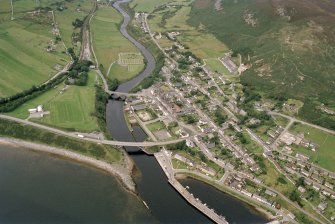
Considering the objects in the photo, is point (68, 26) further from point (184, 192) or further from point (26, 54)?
point (184, 192)

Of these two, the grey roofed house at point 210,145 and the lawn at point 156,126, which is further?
the lawn at point 156,126

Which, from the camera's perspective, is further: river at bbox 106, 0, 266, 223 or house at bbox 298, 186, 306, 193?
house at bbox 298, 186, 306, 193

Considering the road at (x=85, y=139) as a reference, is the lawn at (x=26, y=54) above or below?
above

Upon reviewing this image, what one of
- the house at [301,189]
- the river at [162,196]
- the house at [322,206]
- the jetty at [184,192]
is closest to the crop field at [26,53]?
the river at [162,196]

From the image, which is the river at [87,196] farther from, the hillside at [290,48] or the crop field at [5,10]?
the crop field at [5,10]

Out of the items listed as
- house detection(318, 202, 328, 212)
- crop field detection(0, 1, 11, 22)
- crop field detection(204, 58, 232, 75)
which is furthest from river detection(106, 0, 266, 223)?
crop field detection(0, 1, 11, 22)

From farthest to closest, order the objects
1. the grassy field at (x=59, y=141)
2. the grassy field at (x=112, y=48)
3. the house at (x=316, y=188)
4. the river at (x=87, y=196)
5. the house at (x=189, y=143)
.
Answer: the grassy field at (x=112, y=48) → the house at (x=189, y=143) → the grassy field at (x=59, y=141) → the house at (x=316, y=188) → the river at (x=87, y=196)

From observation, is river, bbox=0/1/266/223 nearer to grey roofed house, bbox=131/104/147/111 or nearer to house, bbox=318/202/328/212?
house, bbox=318/202/328/212

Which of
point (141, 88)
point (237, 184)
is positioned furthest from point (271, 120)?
point (141, 88)
